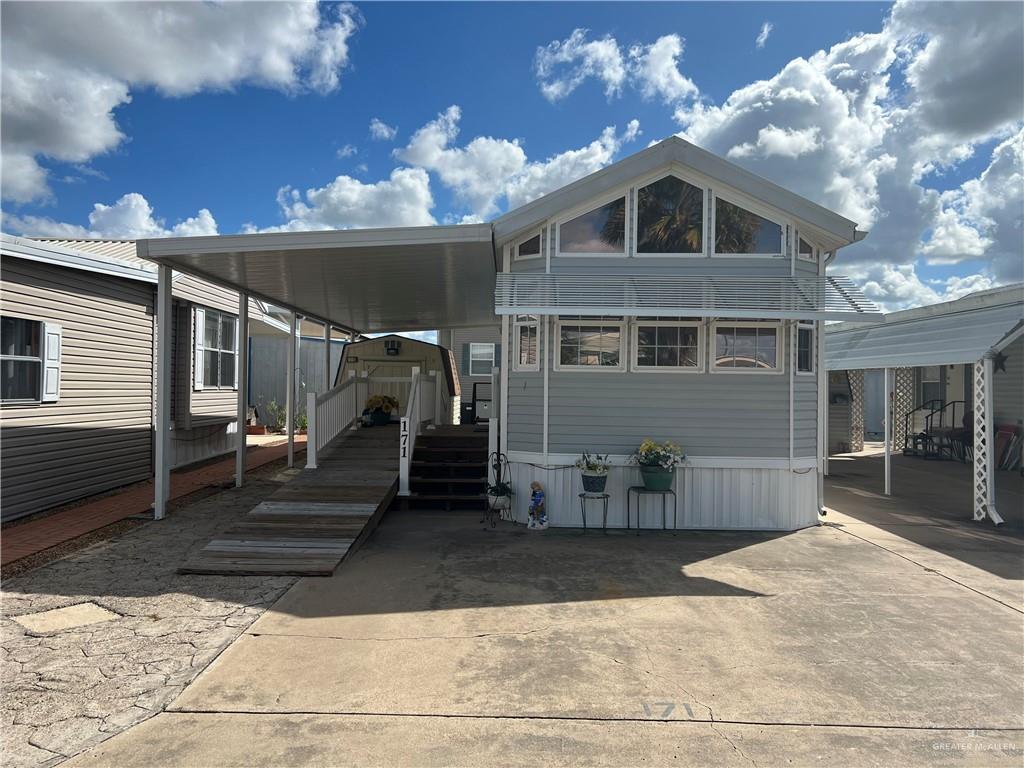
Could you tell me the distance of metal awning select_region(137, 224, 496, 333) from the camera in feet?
21.4

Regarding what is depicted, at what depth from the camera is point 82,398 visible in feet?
26.9

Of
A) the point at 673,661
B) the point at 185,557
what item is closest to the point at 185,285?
the point at 185,557

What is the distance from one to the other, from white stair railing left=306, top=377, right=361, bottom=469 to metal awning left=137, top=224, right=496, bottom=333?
1.68 metres

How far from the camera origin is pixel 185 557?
18.9 feet

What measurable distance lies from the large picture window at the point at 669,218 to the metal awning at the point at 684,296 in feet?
1.36

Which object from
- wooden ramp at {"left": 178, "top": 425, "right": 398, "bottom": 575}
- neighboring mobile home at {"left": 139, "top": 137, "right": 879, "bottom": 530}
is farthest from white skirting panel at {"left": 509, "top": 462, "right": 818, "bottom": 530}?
wooden ramp at {"left": 178, "top": 425, "right": 398, "bottom": 575}

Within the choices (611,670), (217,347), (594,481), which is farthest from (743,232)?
(217,347)

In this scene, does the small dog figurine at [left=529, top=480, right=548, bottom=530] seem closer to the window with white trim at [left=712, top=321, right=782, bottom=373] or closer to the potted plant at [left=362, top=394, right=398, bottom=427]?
the window with white trim at [left=712, top=321, right=782, bottom=373]

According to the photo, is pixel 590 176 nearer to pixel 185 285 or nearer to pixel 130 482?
pixel 185 285

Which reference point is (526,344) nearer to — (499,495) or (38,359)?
(499,495)

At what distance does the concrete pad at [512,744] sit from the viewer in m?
2.70

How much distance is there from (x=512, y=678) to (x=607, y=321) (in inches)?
185

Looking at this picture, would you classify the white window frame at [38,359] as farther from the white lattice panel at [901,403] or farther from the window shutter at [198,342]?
the white lattice panel at [901,403]

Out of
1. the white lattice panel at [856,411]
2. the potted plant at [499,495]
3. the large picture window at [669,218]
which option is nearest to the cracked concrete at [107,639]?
the potted plant at [499,495]
